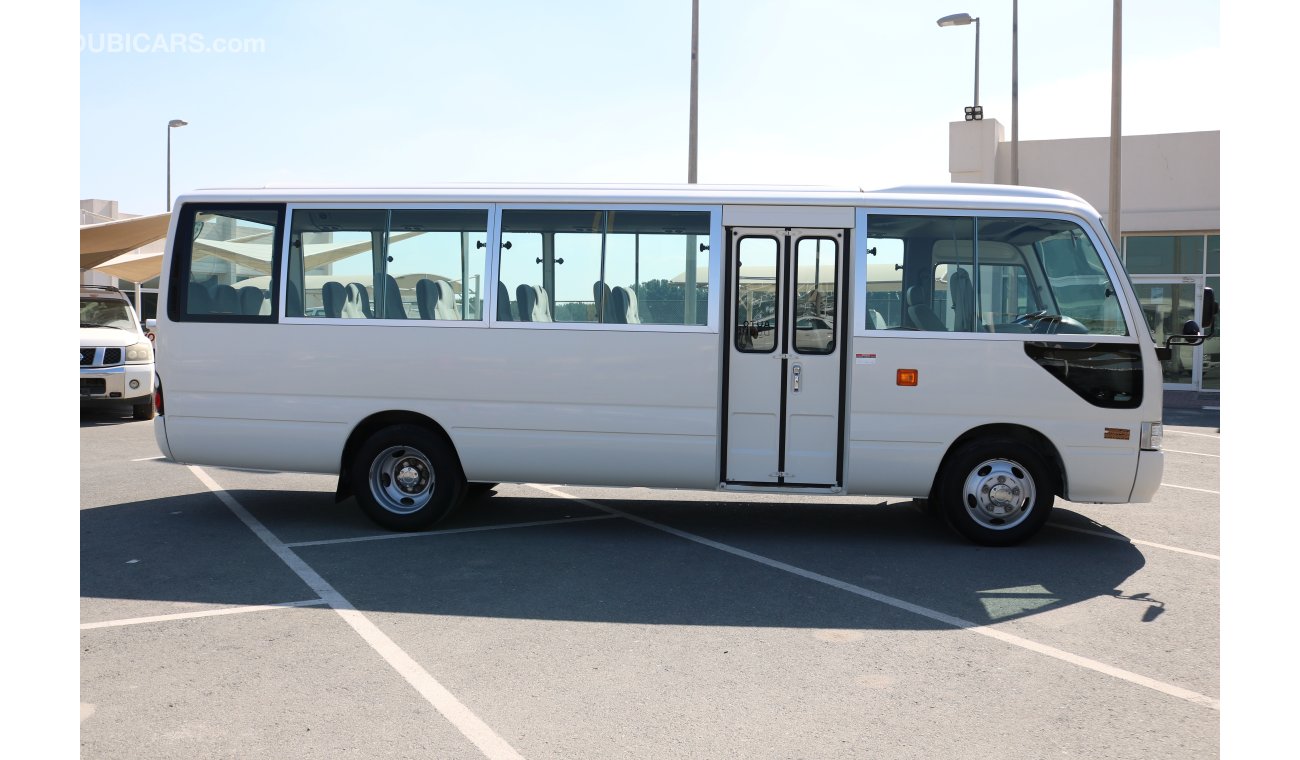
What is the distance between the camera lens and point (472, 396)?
8148 millimetres

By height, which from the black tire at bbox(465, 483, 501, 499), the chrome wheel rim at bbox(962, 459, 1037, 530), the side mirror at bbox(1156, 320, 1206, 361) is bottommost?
the black tire at bbox(465, 483, 501, 499)

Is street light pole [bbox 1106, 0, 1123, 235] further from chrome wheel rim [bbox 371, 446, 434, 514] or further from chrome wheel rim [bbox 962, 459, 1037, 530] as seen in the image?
chrome wheel rim [bbox 371, 446, 434, 514]

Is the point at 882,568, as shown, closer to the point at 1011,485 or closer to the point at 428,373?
the point at 1011,485

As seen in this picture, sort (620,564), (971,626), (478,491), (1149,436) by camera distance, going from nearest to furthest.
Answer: (971,626)
(620,564)
(1149,436)
(478,491)

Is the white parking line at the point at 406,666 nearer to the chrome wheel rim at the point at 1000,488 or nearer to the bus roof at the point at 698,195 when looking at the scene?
the bus roof at the point at 698,195

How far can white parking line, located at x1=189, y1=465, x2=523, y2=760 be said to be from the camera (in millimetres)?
4273

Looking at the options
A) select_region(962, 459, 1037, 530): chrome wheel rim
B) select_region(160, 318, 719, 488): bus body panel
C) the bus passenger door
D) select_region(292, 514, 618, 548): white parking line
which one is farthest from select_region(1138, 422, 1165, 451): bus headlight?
select_region(292, 514, 618, 548): white parking line

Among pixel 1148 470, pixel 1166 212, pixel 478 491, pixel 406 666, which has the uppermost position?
pixel 1166 212

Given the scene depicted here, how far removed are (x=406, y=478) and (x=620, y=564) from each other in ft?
6.74

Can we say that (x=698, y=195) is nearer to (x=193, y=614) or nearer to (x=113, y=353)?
(x=193, y=614)

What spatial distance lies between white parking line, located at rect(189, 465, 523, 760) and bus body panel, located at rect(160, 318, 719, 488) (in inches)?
36.4

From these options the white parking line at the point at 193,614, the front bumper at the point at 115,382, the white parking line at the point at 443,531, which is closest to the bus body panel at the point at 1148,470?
the white parking line at the point at 443,531


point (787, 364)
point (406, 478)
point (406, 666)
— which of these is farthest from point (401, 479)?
point (406, 666)

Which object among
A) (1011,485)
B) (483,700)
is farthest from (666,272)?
(483,700)
